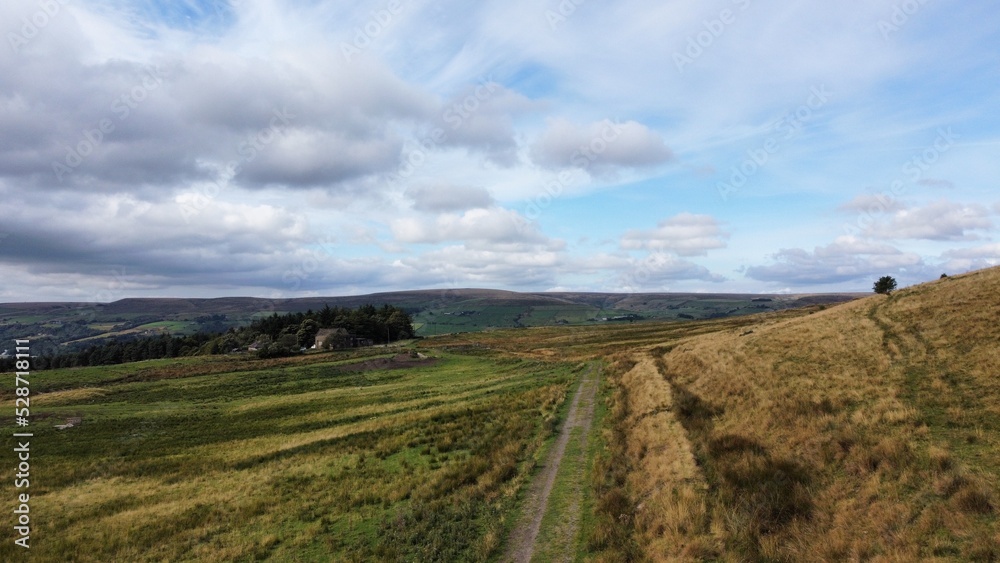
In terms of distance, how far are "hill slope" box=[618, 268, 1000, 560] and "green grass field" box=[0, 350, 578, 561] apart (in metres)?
5.07

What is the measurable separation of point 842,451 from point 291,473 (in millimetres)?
22564

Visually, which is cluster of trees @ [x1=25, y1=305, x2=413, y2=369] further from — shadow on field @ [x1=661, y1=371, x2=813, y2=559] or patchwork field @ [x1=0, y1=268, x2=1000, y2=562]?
shadow on field @ [x1=661, y1=371, x2=813, y2=559]

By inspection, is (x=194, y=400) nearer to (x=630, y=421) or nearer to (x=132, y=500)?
(x=132, y=500)

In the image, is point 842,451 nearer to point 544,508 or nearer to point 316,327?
point 544,508

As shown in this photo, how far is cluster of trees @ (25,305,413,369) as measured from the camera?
119125mm

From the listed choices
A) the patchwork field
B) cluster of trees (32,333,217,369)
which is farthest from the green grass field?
cluster of trees (32,333,217,369)

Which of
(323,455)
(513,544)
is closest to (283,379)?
(323,455)

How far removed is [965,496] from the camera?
8773mm

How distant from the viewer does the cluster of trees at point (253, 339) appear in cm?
11912

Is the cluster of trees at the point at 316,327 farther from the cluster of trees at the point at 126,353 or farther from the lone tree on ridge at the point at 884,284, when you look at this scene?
the lone tree on ridge at the point at 884,284

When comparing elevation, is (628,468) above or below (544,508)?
above

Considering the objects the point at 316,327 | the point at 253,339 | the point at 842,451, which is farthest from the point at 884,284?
the point at 253,339

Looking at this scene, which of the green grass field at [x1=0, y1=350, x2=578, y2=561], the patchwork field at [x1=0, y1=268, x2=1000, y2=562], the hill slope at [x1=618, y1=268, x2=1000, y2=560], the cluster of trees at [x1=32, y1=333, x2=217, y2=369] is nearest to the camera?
the hill slope at [x1=618, y1=268, x2=1000, y2=560]

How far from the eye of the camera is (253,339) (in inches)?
4919
